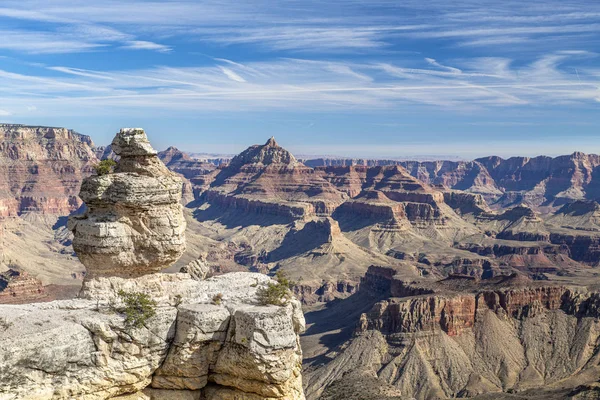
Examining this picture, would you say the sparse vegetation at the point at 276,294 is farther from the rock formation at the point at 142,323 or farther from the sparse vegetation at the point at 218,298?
the sparse vegetation at the point at 218,298

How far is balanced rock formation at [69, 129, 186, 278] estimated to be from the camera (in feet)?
82.3

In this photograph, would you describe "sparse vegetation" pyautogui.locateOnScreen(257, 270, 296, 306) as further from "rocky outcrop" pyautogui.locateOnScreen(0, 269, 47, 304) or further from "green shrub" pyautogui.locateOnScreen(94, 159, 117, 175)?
"rocky outcrop" pyautogui.locateOnScreen(0, 269, 47, 304)

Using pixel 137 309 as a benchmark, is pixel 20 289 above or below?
below

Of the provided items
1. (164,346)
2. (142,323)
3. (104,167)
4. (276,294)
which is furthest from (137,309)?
(104,167)

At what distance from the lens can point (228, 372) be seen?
2359 centimetres

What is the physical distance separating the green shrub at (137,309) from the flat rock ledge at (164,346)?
0.66ft

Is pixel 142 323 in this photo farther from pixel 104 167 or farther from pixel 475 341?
pixel 475 341

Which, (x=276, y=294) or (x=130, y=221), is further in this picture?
(x=130, y=221)

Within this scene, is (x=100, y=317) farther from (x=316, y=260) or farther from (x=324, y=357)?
(x=316, y=260)

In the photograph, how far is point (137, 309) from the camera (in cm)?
2320

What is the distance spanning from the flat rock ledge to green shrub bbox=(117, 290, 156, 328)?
200 mm

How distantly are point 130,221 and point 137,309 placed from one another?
13.7 ft

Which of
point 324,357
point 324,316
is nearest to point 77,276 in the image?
point 324,316

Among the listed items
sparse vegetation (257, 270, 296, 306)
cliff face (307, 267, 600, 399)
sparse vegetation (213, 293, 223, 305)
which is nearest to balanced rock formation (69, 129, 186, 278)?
sparse vegetation (213, 293, 223, 305)
